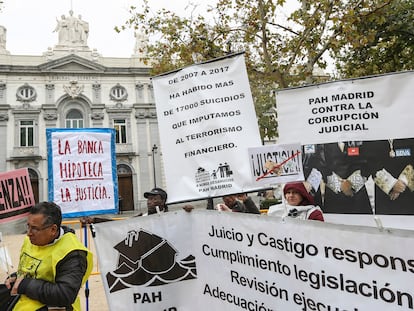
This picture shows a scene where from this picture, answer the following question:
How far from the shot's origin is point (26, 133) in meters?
27.3

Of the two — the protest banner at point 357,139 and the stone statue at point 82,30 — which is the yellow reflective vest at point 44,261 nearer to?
the protest banner at point 357,139

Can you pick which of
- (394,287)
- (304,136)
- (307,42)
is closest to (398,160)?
(304,136)

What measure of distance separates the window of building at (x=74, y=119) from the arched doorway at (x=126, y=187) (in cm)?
452

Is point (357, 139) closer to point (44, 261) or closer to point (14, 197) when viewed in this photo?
point (44, 261)

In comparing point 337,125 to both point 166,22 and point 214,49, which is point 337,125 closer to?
point 214,49

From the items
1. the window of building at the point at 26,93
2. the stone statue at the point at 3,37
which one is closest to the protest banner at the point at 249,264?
the window of building at the point at 26,93

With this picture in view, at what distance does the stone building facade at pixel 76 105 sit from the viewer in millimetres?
26922

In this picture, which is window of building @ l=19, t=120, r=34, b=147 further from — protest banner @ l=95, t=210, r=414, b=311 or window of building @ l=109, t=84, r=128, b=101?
protest banner @ l=95, t=210, r=414, b=311

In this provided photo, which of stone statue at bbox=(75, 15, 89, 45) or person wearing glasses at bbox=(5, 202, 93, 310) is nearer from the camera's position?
person wearing glasses at bbox=(5, 202, 93, 310)

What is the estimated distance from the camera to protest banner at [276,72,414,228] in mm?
3371

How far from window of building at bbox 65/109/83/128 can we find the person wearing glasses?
2774 centimetres

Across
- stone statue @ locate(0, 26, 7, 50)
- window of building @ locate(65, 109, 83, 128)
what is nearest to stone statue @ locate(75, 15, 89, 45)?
stone statue @ locate(0, 26, 7, 50)

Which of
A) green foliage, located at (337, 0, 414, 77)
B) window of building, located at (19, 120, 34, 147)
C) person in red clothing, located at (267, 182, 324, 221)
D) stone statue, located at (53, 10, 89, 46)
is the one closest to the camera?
person in red clothing, located at (267, 182, 324, 221)

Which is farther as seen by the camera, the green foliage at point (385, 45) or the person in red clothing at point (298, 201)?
the green foliage at point (385, 45)
